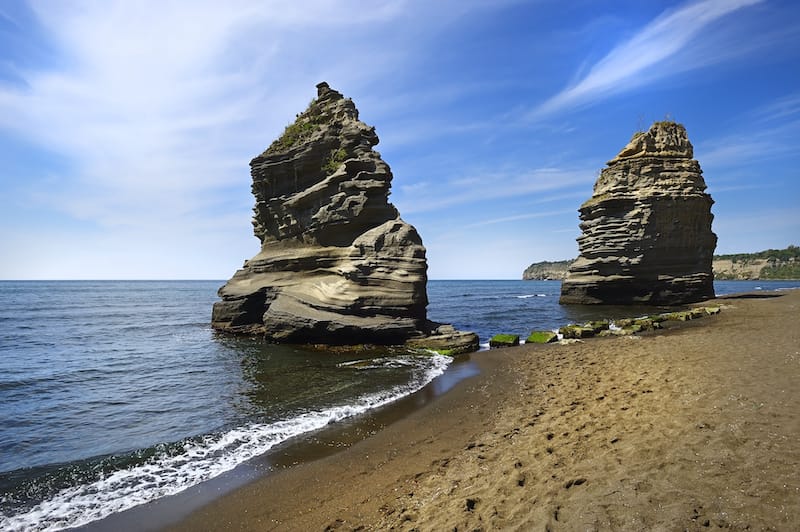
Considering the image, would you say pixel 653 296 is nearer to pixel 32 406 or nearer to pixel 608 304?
pixel 608 304

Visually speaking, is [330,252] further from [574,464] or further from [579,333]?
[574,464]

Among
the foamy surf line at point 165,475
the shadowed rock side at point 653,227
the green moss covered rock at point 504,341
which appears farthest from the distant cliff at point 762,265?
the foamy surf line at point 165,475

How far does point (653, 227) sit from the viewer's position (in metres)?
42.8

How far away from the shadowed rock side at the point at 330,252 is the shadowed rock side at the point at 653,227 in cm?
2814

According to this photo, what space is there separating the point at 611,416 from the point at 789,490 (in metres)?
4.15

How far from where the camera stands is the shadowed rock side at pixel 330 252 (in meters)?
22.8

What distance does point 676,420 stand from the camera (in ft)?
27.0

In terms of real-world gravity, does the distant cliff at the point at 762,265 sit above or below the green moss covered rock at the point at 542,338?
above

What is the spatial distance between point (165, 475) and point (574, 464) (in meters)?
8.13

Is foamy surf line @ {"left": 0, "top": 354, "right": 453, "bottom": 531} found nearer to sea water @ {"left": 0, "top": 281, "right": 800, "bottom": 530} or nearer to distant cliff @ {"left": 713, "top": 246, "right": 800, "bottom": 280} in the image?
sea water @ {"left": 0, "top": 281, "right": 800, "bottom": 530}

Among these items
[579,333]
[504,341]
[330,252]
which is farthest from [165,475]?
[579,333]

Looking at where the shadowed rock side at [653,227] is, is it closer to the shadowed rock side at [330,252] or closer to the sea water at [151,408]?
the sea water at [151,408]

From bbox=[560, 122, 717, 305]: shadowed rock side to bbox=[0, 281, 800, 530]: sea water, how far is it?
2791cm

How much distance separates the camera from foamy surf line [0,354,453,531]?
7.35 metres
